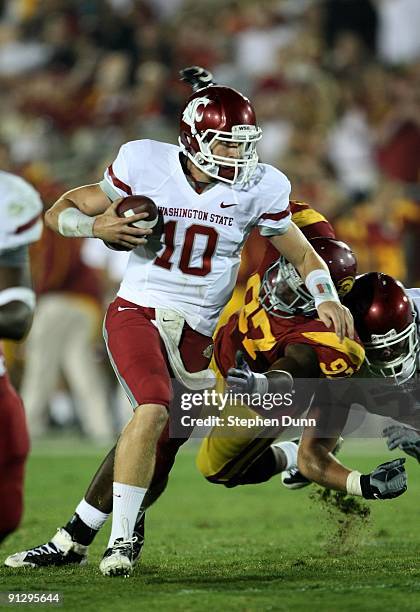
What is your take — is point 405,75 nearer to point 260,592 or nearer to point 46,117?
point 46,117

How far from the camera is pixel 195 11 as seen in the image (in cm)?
1284

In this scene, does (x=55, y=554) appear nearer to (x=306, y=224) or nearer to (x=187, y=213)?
(x=187, y=213)

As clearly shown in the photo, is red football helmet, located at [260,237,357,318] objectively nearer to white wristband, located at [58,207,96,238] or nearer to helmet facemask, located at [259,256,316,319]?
helmet facemask, located at [259,256,316,319]

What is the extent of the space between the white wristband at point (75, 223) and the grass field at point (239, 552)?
123 cm

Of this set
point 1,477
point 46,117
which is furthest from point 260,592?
point 46,117

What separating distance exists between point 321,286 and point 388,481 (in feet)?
2.59

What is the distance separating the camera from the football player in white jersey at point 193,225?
4.24m

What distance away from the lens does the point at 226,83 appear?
11414mm

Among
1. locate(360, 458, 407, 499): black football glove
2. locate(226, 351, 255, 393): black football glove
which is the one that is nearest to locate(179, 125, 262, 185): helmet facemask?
locate(226, 351, 255, 393): black football glove

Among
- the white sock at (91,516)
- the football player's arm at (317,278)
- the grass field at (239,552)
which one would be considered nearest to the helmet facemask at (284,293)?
the football player's arm at (317,278)

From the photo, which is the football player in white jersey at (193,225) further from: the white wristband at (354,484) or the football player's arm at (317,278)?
the white wristband at (354,484)

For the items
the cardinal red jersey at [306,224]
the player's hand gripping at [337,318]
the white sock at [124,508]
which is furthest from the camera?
the cardinal red jersey at [306,224]

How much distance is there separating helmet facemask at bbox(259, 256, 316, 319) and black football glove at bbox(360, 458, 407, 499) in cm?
82

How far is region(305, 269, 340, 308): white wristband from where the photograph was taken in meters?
4.29
